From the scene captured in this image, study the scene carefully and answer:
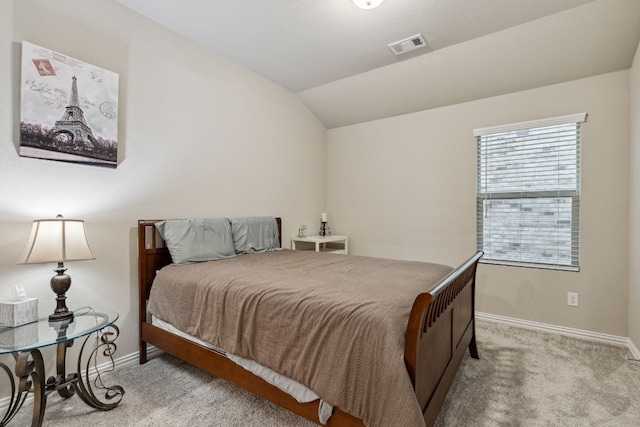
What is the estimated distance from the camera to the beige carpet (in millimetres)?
1642

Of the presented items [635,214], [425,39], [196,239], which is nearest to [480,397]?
[635,214]

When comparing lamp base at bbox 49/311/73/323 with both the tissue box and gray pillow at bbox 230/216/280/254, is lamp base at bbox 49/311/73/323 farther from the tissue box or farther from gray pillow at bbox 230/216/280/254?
gray pillow at bbox 230/216/280/254

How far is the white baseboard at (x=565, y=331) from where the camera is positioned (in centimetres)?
258

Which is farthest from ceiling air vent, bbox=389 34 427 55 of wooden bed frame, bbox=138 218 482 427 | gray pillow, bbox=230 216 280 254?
gray pillow, bbox=230 216 280 254

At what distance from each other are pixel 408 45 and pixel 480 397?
278 cm

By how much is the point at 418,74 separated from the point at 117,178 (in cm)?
292

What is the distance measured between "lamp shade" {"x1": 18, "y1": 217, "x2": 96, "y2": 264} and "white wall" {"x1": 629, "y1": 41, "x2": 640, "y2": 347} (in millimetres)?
3843

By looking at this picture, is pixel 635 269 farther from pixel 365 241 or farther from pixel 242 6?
pixel 242 6

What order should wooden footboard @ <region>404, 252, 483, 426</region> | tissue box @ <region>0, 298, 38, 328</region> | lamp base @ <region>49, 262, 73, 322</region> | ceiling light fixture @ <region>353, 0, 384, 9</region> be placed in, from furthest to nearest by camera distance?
ceiling light fixture @ <region>353, 0, 384, 9</region> → lamp base @ <region>49, 262, 73, 322</region> → tissue box @ <region>0, 298, 38, 328</region> → wooden footboard @ <region>404, 252, 483, 426</region>

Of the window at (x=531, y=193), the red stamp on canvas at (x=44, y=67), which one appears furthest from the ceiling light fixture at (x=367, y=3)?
the red stamp on canvas at (x=44, y=67)

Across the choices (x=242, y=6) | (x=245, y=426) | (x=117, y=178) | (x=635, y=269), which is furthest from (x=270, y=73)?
(x=635, y=269)

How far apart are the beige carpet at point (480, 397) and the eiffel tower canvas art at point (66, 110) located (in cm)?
150

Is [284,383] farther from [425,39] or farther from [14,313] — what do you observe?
[425,39]

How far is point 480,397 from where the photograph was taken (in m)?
1.85
